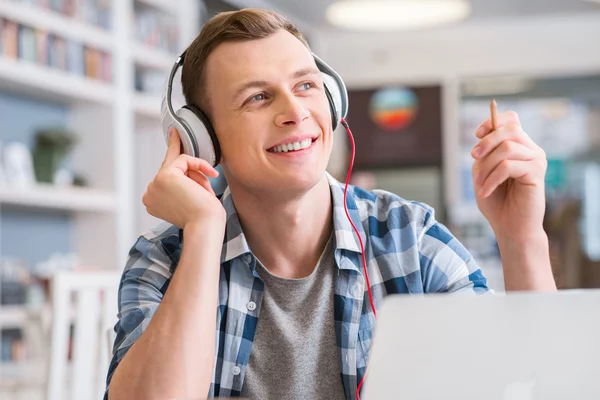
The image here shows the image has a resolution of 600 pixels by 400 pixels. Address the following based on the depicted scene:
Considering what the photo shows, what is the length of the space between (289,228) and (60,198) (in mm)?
2706

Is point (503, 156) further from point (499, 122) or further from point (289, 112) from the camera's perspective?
point (289, 112)

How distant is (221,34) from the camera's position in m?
1.26

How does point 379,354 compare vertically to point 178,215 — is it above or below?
below

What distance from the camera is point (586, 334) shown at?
51 cm

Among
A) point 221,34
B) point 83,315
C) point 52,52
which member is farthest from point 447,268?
point 52,52

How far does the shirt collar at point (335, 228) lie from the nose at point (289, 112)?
16cm

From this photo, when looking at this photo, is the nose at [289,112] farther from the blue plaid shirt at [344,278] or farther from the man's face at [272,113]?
the blue plaid shirt at [344,278]

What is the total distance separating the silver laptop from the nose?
27.6 inches

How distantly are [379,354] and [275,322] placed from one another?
659 mm

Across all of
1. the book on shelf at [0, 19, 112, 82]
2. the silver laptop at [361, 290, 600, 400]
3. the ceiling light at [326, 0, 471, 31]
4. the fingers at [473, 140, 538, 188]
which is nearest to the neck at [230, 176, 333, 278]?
the fingers at [473, 140, 538, 188]

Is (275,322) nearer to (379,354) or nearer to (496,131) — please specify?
(496,131)

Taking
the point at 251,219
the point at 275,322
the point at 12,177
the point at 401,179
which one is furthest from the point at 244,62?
the point at 401,179

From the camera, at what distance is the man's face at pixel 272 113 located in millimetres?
1200

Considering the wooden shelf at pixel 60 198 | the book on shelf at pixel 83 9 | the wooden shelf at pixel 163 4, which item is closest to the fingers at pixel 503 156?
the wooden shelf at pixel 60 198
